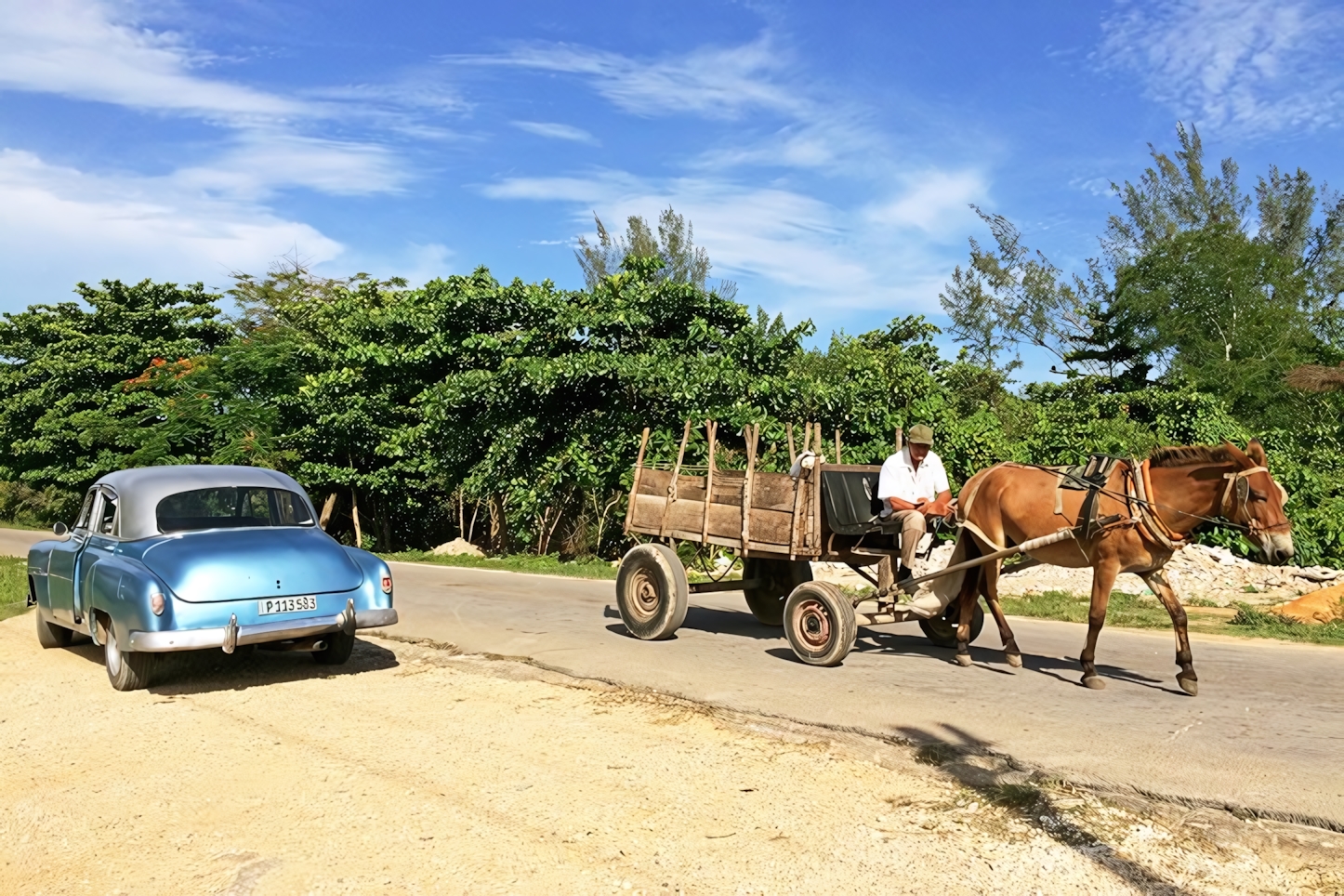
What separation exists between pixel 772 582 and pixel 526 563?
450 inches

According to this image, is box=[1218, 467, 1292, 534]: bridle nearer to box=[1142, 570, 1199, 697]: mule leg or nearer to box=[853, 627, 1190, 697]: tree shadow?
box=[1142, 570, 1199, 697]: mule leg

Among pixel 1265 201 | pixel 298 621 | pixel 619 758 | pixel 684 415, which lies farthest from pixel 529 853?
pixel 1265 201

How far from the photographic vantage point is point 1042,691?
7867mm

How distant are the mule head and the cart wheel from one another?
2.99 metres

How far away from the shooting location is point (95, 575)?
8328mm

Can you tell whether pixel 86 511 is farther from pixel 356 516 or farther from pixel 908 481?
pixel 356 516

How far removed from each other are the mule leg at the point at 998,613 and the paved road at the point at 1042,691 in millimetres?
129

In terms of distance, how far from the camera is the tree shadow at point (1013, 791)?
437 centimetres

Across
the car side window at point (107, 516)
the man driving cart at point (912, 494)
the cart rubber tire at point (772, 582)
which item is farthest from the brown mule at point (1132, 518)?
the car side window at point (107, 516)

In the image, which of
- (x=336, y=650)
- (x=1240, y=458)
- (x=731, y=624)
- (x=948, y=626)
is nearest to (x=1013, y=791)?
(x=1240, y=458)

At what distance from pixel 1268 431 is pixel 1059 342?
2298 cm

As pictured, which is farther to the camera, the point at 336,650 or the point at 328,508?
the point at 328,508

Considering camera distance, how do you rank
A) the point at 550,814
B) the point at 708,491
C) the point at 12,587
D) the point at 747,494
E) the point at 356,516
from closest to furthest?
the point at 550,814 < the point at 747,494 < the point at 708,491 < the point at 12,587 < the point at 356,516

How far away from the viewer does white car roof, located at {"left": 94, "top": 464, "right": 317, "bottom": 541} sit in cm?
850
